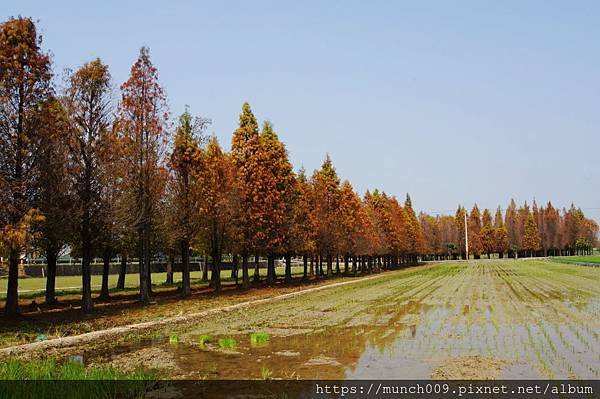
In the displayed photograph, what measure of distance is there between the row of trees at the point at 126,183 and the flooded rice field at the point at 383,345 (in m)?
7.68

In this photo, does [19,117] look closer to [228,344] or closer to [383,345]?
[228,344]

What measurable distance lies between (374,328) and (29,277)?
64.4 m

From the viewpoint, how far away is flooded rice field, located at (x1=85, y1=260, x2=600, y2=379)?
12.1m

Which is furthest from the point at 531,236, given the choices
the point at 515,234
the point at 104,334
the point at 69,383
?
the point at 69,383

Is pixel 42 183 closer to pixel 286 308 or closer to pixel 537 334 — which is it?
pixel 286 308

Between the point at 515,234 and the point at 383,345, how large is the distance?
15236cm

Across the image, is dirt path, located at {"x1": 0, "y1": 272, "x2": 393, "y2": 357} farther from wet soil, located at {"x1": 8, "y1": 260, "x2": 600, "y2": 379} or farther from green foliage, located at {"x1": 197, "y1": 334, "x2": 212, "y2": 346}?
green foliage, located at {"x1": 197, "y1": 334, "x2": 212, "y2": 346}

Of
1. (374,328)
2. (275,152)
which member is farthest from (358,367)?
(275,152)

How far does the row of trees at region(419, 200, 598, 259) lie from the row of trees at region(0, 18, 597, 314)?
108132 millimetres

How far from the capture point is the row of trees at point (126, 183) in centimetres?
2197

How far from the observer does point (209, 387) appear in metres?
10.9

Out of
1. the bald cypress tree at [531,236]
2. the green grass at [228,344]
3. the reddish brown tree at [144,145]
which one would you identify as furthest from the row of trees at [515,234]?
the green grass at [228,344]

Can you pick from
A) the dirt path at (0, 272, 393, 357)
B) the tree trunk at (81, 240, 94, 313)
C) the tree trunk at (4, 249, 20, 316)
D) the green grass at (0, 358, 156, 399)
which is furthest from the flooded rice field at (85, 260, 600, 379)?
the tree trunk at (4, 249, 20, 316)

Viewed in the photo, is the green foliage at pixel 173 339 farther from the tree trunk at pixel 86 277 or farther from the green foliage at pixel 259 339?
the tree trunk at pixel 86 277
